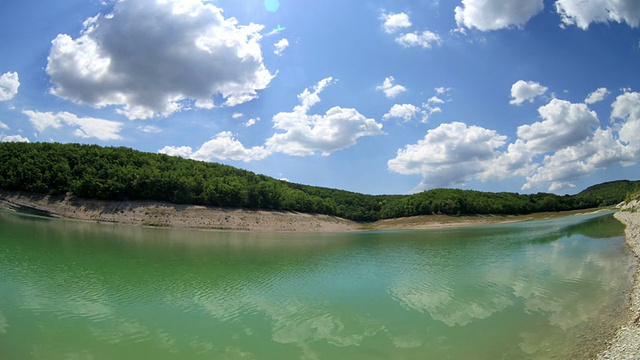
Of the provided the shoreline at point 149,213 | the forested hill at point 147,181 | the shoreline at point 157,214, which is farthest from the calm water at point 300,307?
the forested hill at point 147,181

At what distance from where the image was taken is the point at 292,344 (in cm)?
1085

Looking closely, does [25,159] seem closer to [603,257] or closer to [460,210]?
[603,257]

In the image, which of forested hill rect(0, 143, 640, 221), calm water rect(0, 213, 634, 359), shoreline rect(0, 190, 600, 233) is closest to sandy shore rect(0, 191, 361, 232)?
shoreline rect(0, 190, 600, 233)

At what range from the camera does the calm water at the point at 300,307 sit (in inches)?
404

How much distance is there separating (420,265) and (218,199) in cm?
5824

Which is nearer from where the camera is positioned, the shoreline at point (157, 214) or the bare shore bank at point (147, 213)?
the shoreline at point (157, 214)

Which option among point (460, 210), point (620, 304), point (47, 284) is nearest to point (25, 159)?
point (47, 284)

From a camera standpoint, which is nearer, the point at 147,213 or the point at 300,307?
the point at 300,307

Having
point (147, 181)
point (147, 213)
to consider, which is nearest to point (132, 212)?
point (147, 213)

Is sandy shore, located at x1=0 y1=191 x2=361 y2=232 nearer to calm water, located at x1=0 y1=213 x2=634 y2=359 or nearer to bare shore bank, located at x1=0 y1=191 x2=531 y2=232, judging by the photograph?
bare shore bank, located at x1=0 y1=191 x2=531 y2=232

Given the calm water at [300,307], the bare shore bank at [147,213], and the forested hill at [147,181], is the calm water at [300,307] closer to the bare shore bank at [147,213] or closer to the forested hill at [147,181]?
the bare shore bank at [147,213]

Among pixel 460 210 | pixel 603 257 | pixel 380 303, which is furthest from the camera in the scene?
pixel 460 210

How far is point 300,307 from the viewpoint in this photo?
1488 cm

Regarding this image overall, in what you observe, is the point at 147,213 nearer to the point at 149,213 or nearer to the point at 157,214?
the point at 149,213
